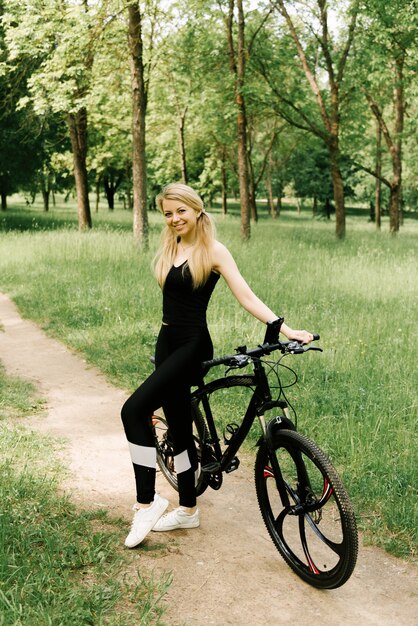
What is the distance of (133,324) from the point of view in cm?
848

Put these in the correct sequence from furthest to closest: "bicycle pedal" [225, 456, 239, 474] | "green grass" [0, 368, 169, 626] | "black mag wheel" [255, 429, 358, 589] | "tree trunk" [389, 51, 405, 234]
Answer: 1. "tree trunk" [389, 51, 405, 234]
2. "bicycle pedal" [225, 456, 239, 474]
3. "black mag wheel" [255, 429, 358, 589]
4. "green grass" [0, 368, 169, 626]

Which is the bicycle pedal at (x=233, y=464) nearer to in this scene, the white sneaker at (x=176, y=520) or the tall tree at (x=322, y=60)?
the white sneaker at (x=176, y=520)

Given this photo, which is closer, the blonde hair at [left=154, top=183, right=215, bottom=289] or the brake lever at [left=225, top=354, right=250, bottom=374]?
the brake lever at [left=225, top=354, right=250, bottom=374]

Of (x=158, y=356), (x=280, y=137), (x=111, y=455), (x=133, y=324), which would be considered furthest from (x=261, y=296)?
(x=280, y=137)

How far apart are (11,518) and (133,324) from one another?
500 cm

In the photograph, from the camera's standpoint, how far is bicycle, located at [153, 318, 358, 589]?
302 centimetres

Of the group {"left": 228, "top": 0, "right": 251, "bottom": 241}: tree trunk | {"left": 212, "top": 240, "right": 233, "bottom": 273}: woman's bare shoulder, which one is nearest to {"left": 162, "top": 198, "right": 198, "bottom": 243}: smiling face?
{"left": 212, "top": 240, "right": 233, "bottom": 273}: woman's bare shoulder

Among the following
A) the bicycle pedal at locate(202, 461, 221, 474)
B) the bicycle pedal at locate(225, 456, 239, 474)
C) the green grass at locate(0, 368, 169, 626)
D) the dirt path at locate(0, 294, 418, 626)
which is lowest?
the dirt path at locate(0, 294, 418, 626)

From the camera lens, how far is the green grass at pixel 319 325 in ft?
14.9

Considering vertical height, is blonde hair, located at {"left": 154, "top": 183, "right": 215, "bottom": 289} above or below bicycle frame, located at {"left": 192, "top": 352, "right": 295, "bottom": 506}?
above

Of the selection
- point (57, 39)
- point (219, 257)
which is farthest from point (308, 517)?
point (57, 39)

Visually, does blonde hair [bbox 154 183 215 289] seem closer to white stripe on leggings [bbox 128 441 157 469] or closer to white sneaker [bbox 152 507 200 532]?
white stripe on leggings [bbox 128 441 157 469]

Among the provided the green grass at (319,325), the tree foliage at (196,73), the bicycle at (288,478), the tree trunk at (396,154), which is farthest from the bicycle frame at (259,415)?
the tree trunk at (396,154)

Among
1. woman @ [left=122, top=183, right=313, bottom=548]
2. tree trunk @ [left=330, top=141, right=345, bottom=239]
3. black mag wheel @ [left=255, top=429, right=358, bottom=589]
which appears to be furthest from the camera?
tree trunk @ [left=330, top=141, right=345, bottom=239]
